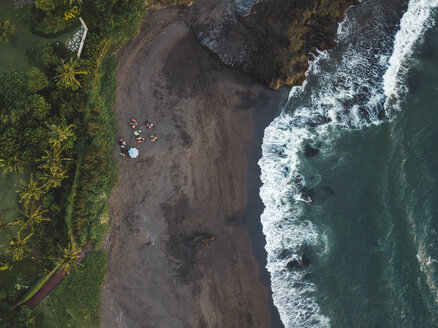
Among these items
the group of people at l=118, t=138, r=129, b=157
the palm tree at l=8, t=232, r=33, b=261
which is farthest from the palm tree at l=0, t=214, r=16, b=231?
the group of people at l=118, t=138, r=129, b=157

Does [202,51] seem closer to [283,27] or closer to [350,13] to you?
[283,27]

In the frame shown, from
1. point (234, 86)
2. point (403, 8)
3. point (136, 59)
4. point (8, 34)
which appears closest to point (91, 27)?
point (136, 59)

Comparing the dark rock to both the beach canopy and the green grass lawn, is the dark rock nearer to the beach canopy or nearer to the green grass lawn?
the beach canopy

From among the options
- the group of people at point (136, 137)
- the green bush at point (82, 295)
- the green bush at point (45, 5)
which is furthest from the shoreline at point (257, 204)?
the green bush at point (45, 5)

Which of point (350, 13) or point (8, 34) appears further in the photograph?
point (350, 13)

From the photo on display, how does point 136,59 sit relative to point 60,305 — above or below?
above

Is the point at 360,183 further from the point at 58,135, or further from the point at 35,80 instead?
the point at 35,80

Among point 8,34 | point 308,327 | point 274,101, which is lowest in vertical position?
point 308,327

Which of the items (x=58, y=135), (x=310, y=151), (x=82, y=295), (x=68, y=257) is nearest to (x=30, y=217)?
(x=68, y=257)
